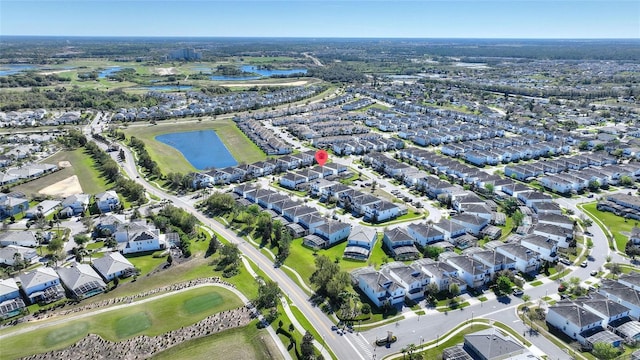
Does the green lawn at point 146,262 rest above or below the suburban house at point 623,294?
below

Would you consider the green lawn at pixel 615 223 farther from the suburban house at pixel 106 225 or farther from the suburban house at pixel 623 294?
the suburban house at pixel 106 225

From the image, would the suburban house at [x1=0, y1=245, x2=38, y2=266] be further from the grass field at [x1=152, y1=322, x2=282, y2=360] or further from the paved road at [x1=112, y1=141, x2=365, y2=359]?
the grass field at [x1=152, y1=322, x2=282, y2=360]

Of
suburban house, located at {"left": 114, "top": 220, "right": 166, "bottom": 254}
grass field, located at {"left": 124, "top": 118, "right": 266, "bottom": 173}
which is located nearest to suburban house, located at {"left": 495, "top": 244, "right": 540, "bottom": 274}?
suburban house, located at {"left": 114, "top": 220, "right": 166, "bottom": 254}

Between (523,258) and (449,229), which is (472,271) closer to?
(523,258)

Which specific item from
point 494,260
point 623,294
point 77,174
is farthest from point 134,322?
point 77,174

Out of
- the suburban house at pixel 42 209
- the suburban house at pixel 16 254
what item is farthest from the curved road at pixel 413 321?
the suburban house at pixel 42 209

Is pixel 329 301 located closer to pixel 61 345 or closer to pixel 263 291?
pixel 263 291
